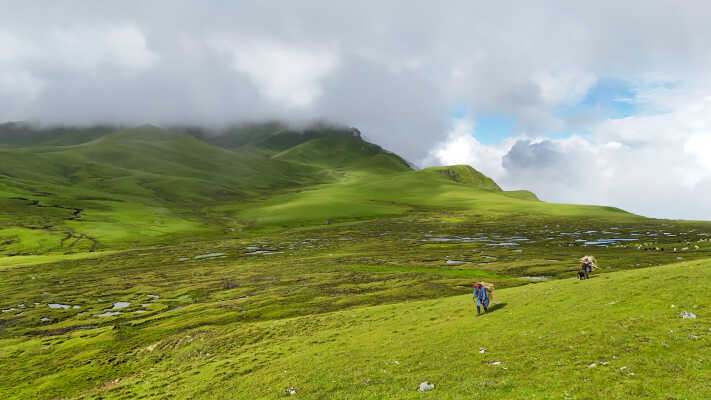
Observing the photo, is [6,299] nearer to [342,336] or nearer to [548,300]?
[342,336]

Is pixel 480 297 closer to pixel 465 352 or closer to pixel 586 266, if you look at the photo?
pixel 465 352

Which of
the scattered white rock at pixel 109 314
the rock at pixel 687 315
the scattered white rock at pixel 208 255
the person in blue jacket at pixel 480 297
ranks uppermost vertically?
the rock at pixel 687 315

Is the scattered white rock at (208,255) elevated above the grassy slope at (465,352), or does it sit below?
below

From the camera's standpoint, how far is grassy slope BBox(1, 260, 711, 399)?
1825 cm

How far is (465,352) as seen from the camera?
2562 cm

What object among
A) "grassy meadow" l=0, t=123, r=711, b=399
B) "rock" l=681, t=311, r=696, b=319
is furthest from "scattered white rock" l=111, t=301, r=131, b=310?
"rock" l=681, t=311, r=696, b=319

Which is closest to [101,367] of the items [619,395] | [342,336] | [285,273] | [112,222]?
[342,336]

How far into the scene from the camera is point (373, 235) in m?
173

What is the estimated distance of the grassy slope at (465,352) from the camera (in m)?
18.2

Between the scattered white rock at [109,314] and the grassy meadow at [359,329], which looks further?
the scattered white rock at [109,314]

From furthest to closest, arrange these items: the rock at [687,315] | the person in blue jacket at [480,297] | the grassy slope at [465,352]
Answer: the person in blue jacket at [480,297]
the rock at [687,315]
the grassy slope at [465,352]

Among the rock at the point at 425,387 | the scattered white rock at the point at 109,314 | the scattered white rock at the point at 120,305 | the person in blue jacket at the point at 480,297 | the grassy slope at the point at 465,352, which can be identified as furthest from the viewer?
the scattered white rock at the point at 120,305

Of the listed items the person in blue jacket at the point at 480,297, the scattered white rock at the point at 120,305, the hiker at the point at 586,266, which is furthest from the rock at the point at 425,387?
the scattered white rock at the point at 120,305

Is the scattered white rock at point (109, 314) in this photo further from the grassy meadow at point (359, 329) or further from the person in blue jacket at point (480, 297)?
the person in blue jacket at point (480, 297)
